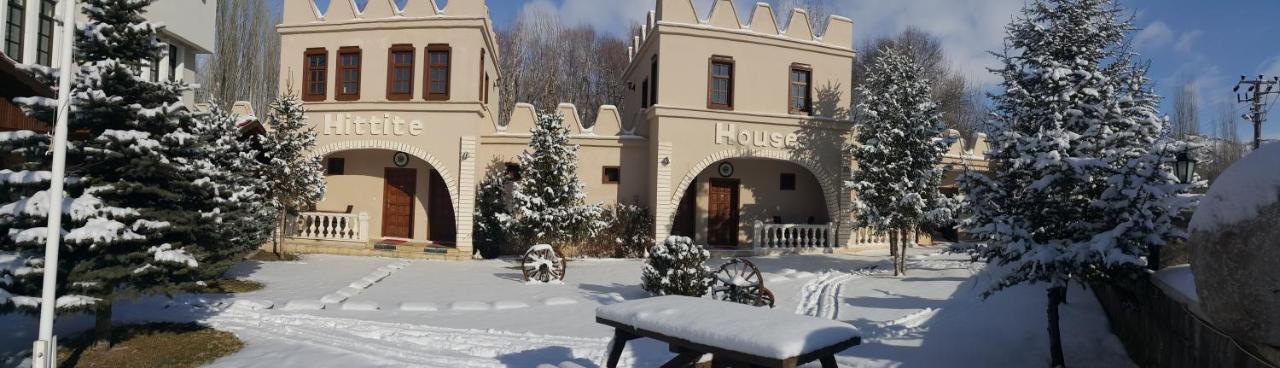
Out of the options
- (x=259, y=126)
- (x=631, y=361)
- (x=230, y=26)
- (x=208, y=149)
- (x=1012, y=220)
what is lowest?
(x=631, y=361)

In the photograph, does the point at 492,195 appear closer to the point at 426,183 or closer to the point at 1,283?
the point at 426,183

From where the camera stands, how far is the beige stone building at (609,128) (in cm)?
1503

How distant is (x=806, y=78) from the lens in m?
16.5

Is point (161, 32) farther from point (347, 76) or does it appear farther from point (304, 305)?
point (347, 76)

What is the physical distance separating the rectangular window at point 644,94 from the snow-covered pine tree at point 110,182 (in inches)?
467

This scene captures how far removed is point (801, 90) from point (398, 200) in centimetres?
1045

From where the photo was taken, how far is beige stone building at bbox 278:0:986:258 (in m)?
15.0

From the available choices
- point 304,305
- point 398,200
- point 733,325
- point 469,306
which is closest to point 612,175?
point 398,200

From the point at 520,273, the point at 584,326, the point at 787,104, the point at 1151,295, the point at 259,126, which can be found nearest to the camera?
the point at 1151,295

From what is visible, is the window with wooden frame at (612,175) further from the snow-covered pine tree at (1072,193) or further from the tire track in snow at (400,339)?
the snow-covered pine tree at (1072,193)

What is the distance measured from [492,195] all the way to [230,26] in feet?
54.4

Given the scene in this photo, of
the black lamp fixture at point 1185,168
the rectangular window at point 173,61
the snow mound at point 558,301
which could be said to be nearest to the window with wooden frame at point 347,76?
the rectangular window at point 173,61

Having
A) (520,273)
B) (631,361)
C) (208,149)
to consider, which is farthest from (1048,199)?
(520,273)

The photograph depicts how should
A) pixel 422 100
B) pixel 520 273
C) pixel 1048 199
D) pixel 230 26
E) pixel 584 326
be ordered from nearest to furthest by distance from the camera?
pixel 1048 199 < pixel 584 326 < pixel 520 273 < pixel 422 100 < pixel 230 26
